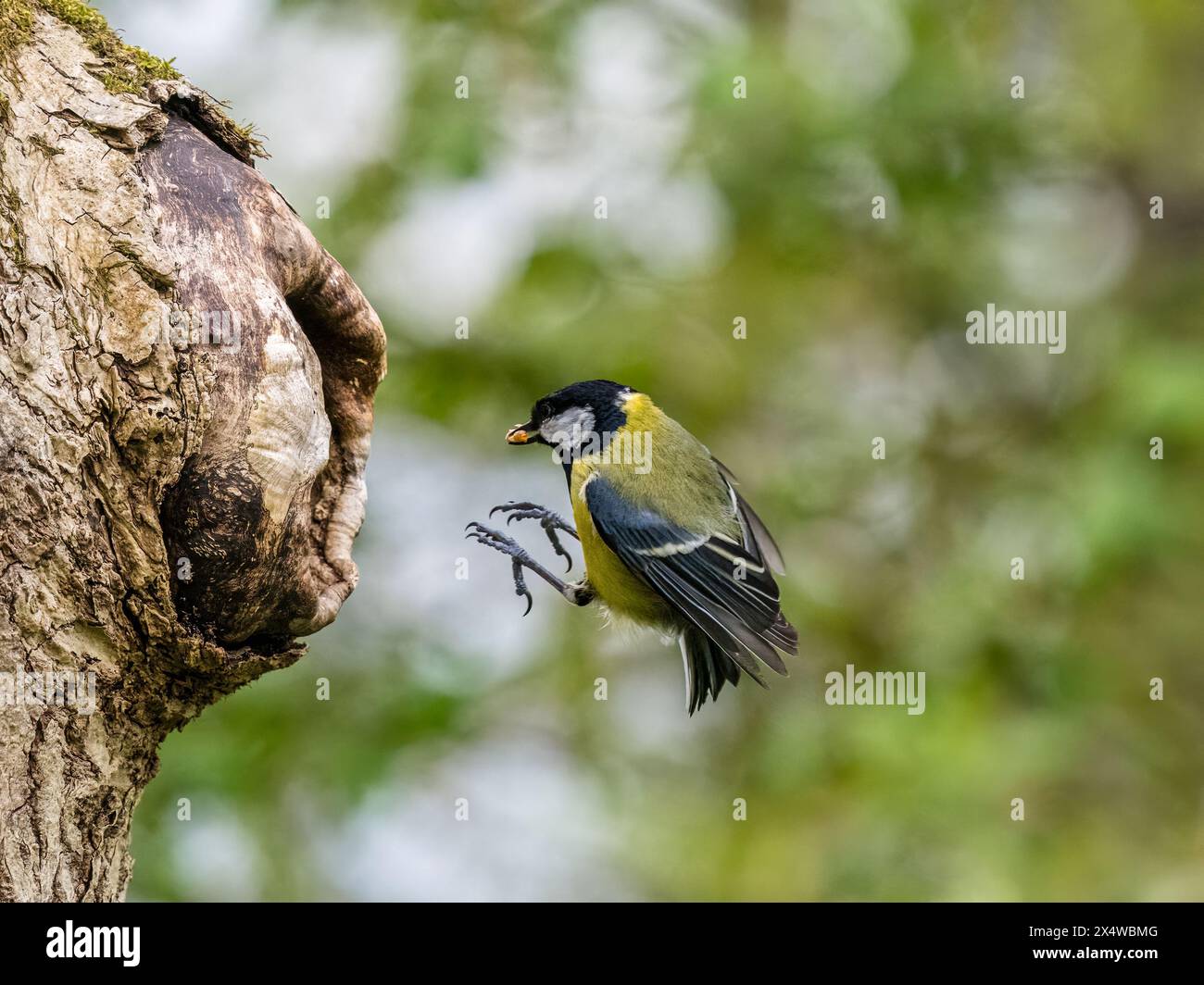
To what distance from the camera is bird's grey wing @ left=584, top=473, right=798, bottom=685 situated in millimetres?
3043

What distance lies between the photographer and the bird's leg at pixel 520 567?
130 inches

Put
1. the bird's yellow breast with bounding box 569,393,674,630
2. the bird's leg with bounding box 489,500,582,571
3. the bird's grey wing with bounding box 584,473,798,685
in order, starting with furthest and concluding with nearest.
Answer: the bird's leg with bounding box 489,500,582,571, the bird's yellow breast with bounding box 569,393,674,630, the bird's grey wing with bounding box 584,473,798,685

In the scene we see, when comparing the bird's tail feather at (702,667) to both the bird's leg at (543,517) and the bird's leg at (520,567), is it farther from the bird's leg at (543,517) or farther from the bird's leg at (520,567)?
the bird's leg at (543,517)

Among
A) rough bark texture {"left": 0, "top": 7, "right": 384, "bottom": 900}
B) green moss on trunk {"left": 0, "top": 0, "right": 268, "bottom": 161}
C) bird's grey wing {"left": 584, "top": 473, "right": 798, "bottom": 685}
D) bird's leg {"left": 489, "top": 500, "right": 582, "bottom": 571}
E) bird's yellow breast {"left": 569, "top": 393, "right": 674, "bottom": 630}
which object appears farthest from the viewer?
bird's leg {"left": 489, "top": 500, "right": 582, "bottom": 571}

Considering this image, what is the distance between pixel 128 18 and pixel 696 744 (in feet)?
11.3

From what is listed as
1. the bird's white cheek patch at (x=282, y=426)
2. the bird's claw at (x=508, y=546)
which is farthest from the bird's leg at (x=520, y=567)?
the bird's white cheek patch at (x=282, y=426)

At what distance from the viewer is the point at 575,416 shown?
3277 mm

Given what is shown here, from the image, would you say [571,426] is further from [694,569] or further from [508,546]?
[694,569]

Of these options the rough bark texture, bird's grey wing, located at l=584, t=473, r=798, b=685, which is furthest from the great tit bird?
the rough bark texture

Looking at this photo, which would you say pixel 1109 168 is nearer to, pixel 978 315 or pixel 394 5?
pixel 978 315

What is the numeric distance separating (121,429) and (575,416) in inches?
54.7

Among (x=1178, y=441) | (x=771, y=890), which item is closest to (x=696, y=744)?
(x=771, y=890)

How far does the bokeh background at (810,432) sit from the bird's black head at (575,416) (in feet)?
3.52

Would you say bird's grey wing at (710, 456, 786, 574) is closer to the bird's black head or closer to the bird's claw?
the bird's black head
